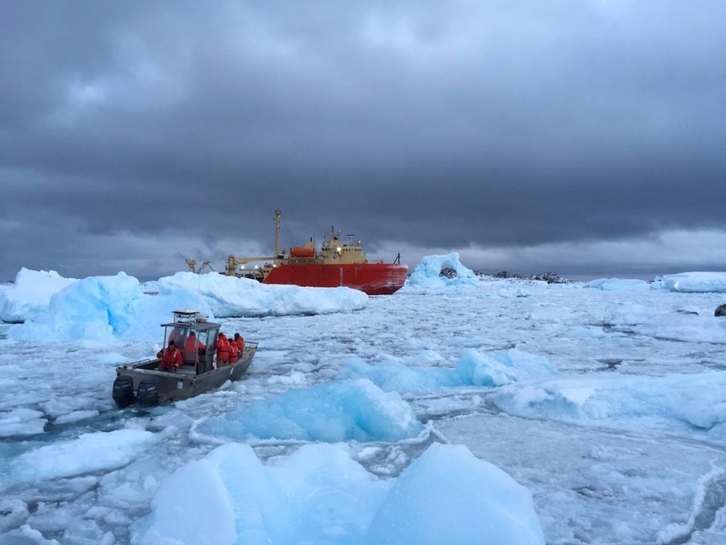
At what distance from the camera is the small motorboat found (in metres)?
7.05

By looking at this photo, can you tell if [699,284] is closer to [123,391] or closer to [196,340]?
[196,340]

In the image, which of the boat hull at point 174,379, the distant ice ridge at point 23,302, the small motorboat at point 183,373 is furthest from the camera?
the distant ice ridge at point 23,302

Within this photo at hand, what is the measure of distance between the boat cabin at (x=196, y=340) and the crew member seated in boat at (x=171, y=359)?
0.88 feet

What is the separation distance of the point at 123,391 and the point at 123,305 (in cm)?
1118

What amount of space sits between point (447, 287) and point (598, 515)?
57.2 metres

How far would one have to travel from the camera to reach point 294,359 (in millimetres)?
11461

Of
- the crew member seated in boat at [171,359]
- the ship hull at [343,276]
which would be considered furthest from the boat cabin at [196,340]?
the ship hull at [343,276]

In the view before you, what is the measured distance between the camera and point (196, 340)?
7949 millimetres

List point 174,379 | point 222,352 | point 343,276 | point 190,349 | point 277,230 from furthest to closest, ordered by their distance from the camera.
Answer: point 277,230 < point 343,276 < point 222,352 < point 190,349 < point 174,379

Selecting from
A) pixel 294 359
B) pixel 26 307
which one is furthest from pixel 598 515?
pixel 26 307

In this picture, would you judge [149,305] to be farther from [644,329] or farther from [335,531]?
[644,329]

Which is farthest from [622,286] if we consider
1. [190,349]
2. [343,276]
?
[190,349]

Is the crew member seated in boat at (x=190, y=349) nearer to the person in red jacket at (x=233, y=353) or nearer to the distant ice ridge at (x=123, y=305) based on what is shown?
the person in red jacket at (x=233, y=353)

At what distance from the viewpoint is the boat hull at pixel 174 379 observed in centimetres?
716
